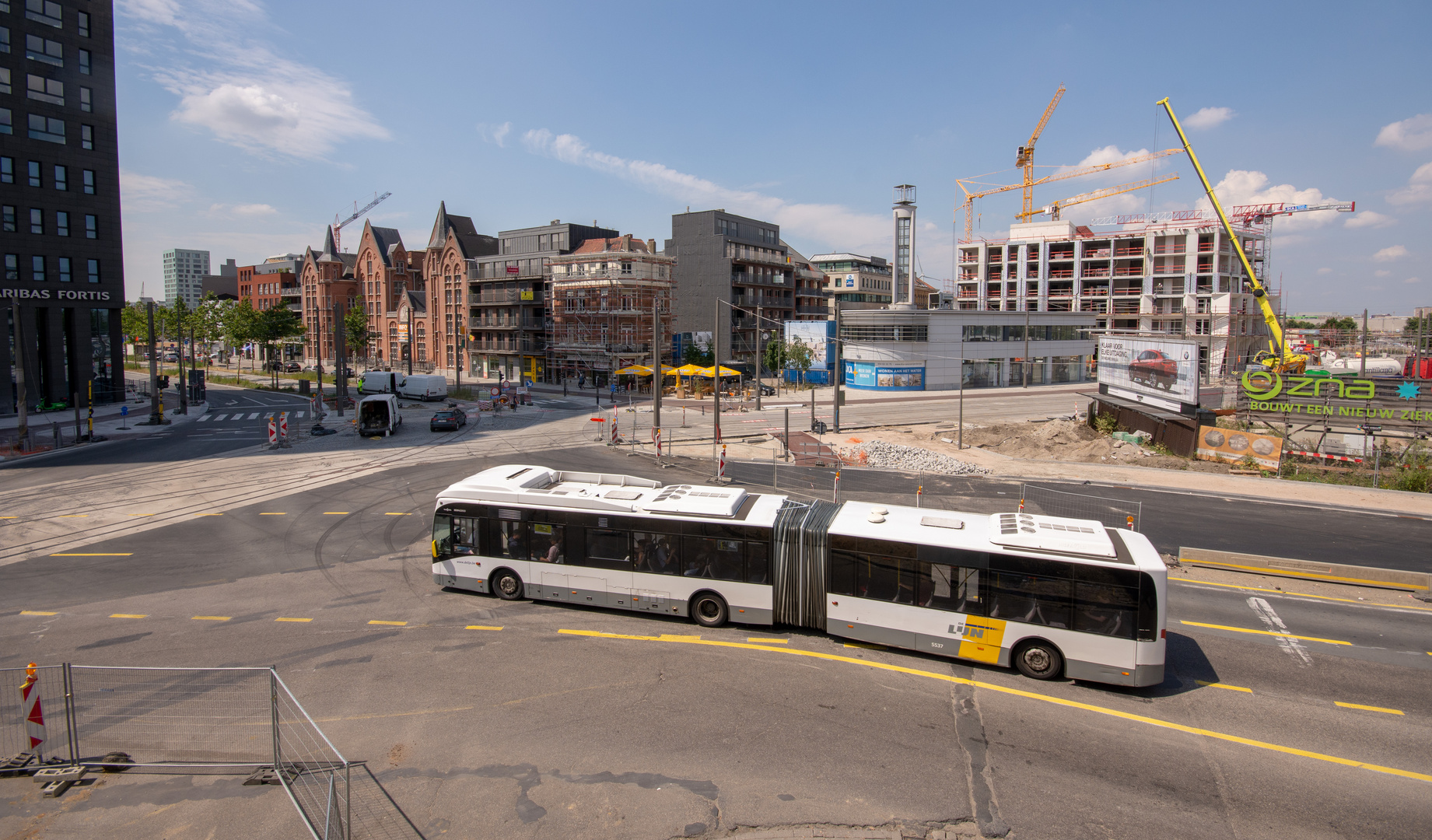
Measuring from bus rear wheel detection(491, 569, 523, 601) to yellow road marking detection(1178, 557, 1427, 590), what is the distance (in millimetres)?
16025

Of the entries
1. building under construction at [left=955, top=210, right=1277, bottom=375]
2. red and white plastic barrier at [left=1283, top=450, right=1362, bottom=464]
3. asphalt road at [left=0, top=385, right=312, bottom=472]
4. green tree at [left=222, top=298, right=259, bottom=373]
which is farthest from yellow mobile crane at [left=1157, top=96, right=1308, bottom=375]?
green tree at [left=222, top=298, right=259, bottom=373]

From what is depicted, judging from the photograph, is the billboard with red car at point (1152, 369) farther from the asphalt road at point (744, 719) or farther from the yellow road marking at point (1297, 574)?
the asphalt road at point (744, 719)

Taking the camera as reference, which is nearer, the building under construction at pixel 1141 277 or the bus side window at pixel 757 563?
the bus side window at pixel 757 563

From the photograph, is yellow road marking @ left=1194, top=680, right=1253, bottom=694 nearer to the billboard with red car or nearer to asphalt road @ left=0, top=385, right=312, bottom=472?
the billboard with red car

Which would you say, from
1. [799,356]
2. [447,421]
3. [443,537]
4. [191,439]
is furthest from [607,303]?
[443,537]

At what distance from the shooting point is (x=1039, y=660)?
38.1ft

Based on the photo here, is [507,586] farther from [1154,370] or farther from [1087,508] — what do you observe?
[1154,370]

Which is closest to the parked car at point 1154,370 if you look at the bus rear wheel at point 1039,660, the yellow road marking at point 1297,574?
the yellow road marking at point 1297,574

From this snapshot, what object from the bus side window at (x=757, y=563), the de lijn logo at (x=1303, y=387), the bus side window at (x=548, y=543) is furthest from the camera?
the de lijn logo at (x=1303, y=387)

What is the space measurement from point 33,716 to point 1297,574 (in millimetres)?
23634

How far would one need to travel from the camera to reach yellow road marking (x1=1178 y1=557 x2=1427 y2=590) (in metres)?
16.5

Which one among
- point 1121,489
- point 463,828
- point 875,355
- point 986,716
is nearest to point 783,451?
point 1121,489

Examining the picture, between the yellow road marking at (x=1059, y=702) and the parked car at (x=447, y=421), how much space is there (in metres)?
31.2

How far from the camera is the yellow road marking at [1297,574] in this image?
→ 54.0 feet
